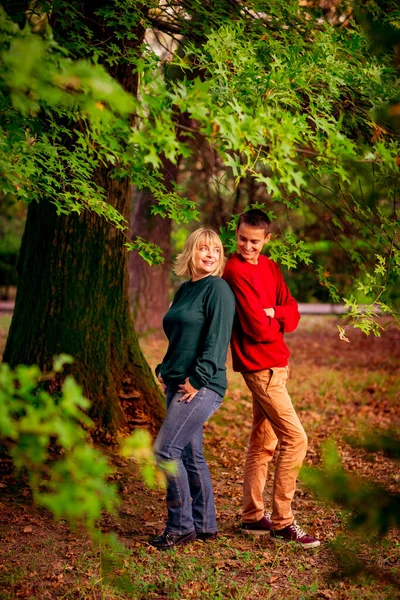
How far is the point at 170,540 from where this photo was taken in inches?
173

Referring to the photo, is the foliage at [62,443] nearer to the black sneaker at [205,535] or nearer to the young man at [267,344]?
the young man at [267,344]

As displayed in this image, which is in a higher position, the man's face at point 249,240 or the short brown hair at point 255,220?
the short brown hair at point 255,220

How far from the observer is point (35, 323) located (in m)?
6.22

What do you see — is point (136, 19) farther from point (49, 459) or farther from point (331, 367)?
point (331, 367)

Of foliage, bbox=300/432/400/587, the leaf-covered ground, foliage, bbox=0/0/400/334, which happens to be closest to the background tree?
foliage, bbox=0/0/400/334

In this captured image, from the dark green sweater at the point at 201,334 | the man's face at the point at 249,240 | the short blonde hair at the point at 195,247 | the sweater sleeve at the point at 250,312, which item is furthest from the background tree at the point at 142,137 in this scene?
the dark green sweater at the point at 201,334

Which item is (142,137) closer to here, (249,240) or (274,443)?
(249,240)

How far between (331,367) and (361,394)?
222 centimetres

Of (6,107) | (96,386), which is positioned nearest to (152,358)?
(96,386)

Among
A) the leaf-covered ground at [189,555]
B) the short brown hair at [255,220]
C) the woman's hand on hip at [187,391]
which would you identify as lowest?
the leaf-covered ground at [189,555]

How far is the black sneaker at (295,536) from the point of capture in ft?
14.9

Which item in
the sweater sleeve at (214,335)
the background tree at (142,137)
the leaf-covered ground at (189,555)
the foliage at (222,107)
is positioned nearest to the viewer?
the foliage at (222,107)

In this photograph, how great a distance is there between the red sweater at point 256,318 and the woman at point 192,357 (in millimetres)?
150

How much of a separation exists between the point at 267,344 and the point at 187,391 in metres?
0.65
